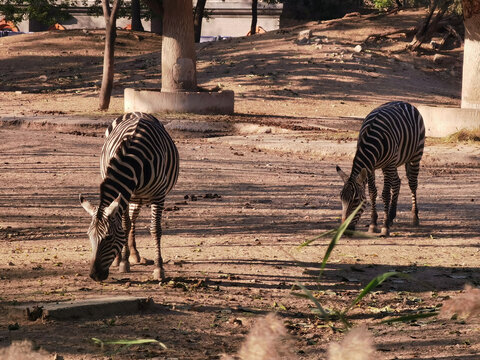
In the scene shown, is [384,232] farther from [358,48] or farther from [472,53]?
[358,48]

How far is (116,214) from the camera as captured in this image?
6.61 m

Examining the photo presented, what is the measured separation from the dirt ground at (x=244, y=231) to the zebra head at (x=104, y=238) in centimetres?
36

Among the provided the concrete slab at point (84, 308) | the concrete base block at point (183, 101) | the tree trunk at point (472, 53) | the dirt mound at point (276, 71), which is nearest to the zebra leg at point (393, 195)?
the concrete slab at point (84, 308)

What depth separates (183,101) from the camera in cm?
2223

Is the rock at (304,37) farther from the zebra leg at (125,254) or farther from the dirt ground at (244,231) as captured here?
the zebra leg at (125,254)

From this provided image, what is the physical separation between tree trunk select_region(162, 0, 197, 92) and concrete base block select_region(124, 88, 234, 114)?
0.69 m

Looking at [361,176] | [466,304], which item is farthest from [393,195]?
[466,304]

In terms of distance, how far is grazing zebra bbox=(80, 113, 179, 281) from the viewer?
643 centimetres

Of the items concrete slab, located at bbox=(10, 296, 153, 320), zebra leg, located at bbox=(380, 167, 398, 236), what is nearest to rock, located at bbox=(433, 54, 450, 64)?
zebra leg, located at bbox=(380, 167, 398, 236)

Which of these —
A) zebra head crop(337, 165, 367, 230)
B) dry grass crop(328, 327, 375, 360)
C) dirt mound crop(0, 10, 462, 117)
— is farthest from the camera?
dirt mound crop(0, 10, 462, 117)

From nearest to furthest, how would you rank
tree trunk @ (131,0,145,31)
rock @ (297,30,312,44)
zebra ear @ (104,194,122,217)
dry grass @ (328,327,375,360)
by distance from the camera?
dry grass @ (328,327,375,360) < zebra ear @ (104,194,122,217) < rock @ (297,30,312,44) < tree trunk @ (131,0,145,31)

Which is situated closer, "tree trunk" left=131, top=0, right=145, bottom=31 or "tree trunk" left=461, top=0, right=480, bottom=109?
"tree trunk" left=461, top=0, right=480, bottom=109

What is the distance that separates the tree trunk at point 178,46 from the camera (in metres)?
22.8

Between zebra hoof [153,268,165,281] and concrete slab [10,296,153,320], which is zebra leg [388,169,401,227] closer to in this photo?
zebra hoof [153,268,165,281]
